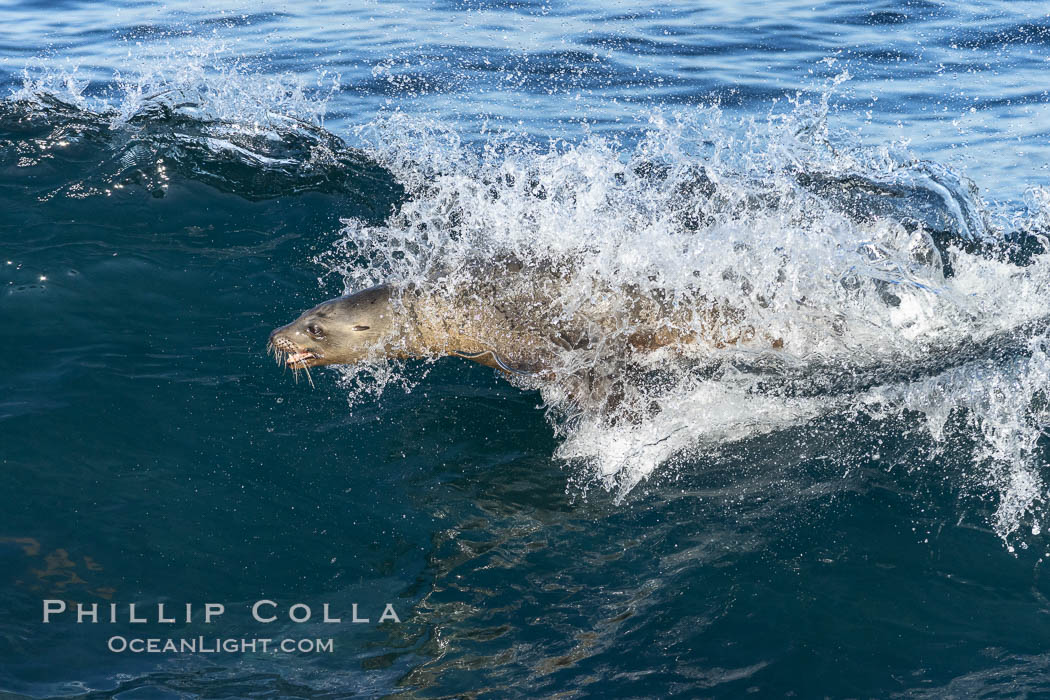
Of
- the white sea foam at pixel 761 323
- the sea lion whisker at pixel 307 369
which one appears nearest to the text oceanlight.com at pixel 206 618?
the white sea foam at pixel 761 323

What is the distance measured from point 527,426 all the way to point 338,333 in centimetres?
135

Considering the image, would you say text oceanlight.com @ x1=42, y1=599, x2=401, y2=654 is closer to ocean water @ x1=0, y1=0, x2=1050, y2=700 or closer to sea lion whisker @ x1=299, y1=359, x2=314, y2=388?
ocean water @ x1=0, y1=0, x2=1050, y2=700

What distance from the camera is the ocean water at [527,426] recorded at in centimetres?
448

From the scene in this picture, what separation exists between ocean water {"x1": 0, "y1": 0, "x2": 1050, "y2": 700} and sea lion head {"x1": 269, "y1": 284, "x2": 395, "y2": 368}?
0.25 meters

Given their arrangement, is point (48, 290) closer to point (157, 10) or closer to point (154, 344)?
point (154, 344)

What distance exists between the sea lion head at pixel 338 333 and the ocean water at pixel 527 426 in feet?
0.83

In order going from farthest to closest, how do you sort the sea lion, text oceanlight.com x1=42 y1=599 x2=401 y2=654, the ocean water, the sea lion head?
the sea lion head → the sea lion → text oceanlight.com x1=42 y1=599 x2=401 y2=654 → the ocean water

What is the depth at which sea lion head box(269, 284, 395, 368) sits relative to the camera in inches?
248

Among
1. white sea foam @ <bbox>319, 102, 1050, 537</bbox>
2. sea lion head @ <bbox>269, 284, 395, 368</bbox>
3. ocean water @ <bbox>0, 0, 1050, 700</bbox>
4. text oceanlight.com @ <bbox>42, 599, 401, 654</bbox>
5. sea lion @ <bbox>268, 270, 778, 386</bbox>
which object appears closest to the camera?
ocean water @ <bbox>0, 0, 1050, 700</bbox>

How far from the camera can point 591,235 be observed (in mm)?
6316

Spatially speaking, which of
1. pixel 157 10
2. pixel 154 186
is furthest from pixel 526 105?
pixel 157 10

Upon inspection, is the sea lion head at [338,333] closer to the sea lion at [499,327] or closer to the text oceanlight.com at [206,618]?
the sea lion at [499,327]

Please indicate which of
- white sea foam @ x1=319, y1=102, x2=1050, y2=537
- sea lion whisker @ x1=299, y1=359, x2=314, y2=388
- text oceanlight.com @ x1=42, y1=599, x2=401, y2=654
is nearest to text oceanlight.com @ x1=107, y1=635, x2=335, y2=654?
text oceanlight.com @ x1=42, y1=599, x2=401, y2=654

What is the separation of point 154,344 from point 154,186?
2.28 m
